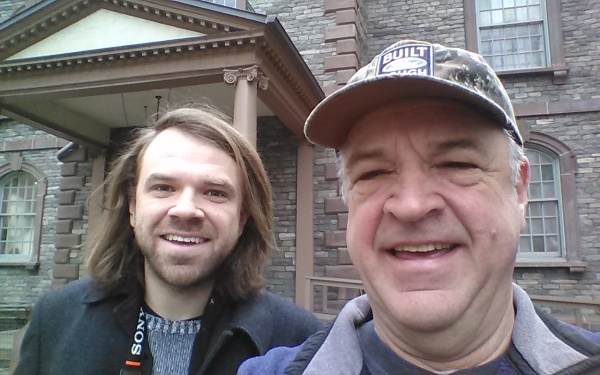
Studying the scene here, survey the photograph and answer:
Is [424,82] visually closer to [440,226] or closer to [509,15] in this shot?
[440,226]

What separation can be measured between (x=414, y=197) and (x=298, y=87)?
6445 mm

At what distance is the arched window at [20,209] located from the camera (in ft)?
40.0

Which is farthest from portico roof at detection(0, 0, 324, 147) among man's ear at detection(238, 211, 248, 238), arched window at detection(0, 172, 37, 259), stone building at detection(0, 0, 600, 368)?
arched window at detection(0, 172, 37, 259)

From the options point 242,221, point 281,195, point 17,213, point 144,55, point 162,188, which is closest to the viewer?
point 162,188

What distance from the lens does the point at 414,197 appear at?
1.12m

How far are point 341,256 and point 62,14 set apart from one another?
6.03 metres

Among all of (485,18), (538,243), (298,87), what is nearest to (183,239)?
(298,87)

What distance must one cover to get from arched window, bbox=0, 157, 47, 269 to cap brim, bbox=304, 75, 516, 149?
12815 mm

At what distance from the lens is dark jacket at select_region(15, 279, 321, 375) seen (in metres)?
1.88

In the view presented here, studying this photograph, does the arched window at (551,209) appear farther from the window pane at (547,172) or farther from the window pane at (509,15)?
the window pane at (509,15)

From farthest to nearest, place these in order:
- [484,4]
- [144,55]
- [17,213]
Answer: [17,213] < [484,4] < [144,55]

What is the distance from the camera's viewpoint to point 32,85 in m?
7.24

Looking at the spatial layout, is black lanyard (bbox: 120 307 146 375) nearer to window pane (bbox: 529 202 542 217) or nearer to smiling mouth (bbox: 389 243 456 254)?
smiling mouth (bbox: 389 243 456 254)

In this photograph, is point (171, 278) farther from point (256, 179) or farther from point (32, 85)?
point (32, 85)
